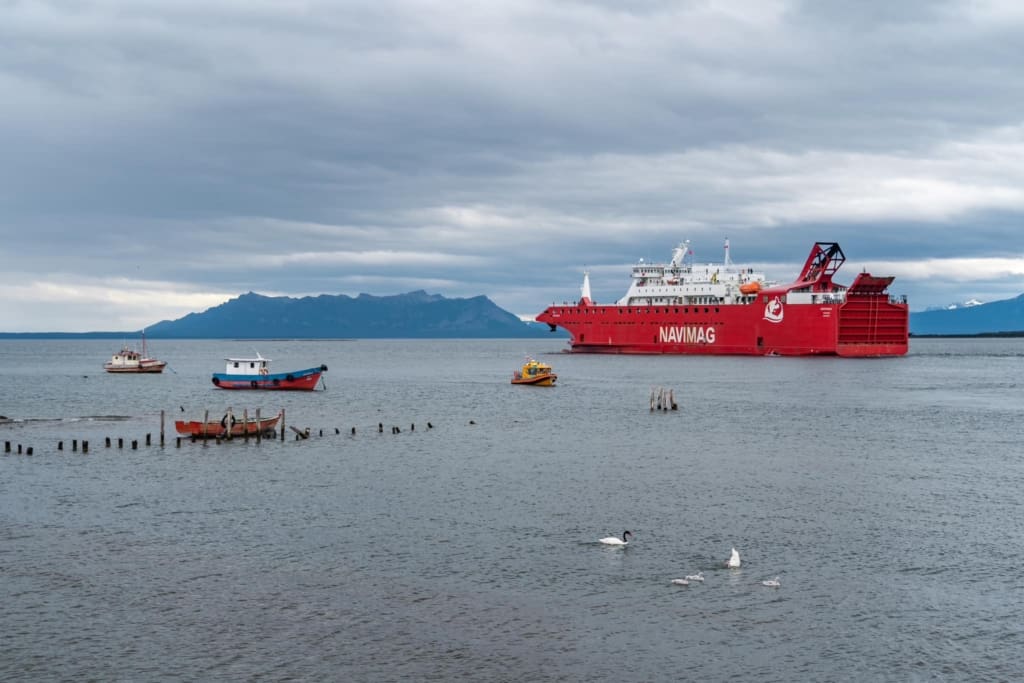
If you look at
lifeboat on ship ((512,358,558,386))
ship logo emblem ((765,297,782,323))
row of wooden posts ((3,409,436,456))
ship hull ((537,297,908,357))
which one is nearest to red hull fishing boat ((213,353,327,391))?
lifeboat on ship ((512,358,558,386))

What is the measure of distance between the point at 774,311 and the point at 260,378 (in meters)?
65.4

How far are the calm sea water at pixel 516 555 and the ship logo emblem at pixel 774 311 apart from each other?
65.2 m

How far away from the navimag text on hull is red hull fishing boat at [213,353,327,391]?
58019 millimetres

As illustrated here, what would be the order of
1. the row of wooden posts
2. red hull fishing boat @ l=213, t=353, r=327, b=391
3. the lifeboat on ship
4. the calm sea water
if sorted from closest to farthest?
the calm sea water
the row of wooden posts
red hull fishing boat @ l=213, t=353, r=327, b=391
the lifeboat on ship

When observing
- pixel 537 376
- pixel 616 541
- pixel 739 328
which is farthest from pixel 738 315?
pixel 616 541

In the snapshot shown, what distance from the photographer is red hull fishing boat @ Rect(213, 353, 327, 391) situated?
8431 centimetres

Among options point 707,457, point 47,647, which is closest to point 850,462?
point 707,457

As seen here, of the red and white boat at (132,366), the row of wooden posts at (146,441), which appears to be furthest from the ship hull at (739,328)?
the row of wooden posts at (146,441)

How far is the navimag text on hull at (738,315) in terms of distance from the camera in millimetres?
119250

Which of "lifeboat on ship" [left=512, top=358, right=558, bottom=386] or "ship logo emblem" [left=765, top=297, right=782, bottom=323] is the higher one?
"ship logo emblem" [left=765, top=297, right=782, bottom=323]

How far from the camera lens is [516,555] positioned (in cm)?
2669

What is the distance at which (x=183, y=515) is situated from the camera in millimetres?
32031

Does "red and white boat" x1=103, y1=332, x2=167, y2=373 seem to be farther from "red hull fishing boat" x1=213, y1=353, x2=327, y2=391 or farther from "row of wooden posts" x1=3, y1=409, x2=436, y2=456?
"row of wooden posts" x1=3, y1=409, x2=436, y2=456

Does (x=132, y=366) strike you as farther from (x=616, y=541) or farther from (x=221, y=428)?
(x=616, y=541)
